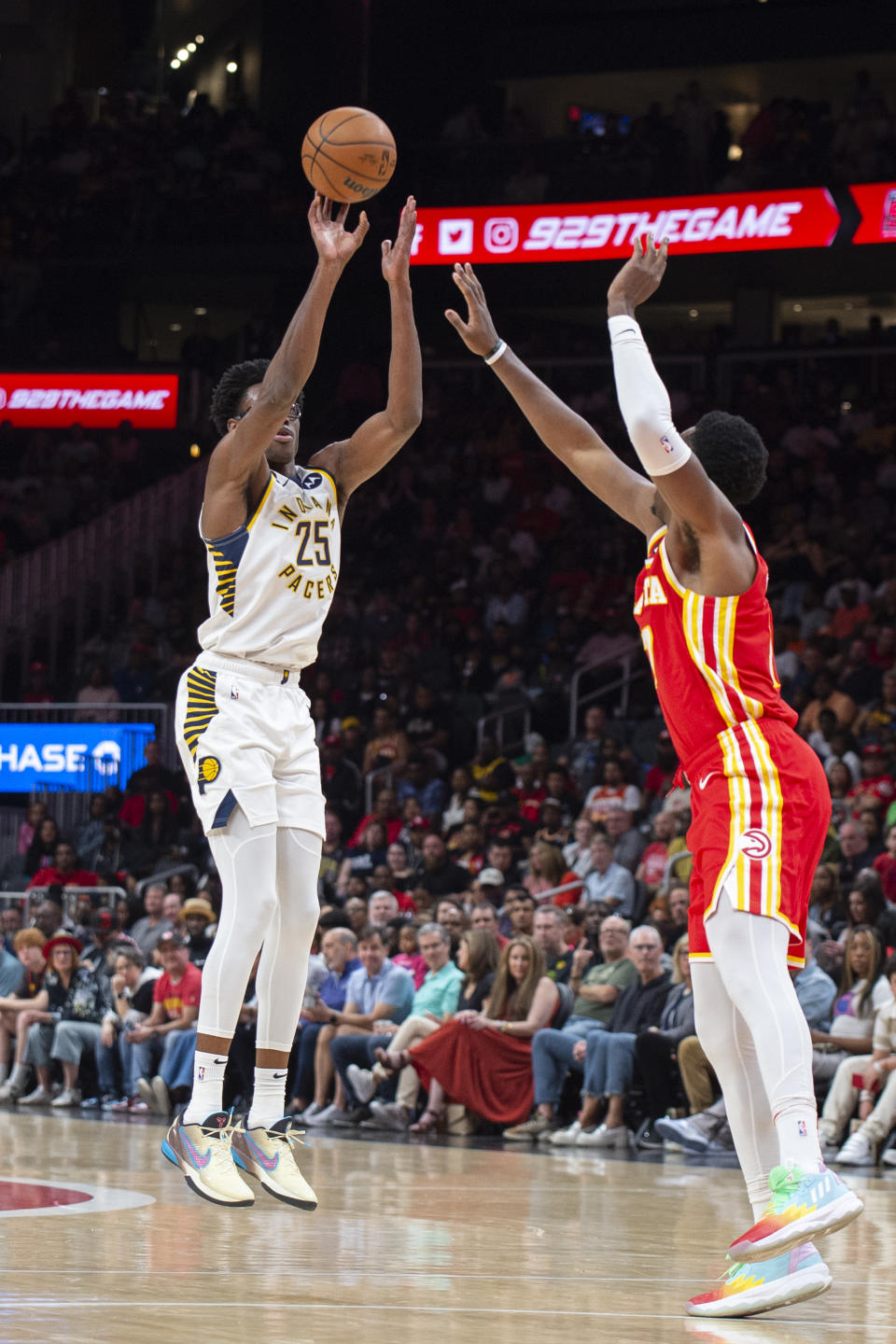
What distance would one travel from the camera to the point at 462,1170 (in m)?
8.64

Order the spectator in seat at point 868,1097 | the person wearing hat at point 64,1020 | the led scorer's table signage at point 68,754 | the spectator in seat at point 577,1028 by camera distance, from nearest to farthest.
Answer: the spectator in seat at point 868,1097, the spectator in seat at point 577,1028, the person wearing hat at point 64,1020, the led scorer's table signage at point 68,754

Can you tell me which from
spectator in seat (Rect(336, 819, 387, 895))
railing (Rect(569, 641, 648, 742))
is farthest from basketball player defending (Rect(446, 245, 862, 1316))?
railing (Rect(569, 641, 648, 742))

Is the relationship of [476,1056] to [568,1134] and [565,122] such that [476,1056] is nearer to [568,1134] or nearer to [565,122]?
[568,1134]

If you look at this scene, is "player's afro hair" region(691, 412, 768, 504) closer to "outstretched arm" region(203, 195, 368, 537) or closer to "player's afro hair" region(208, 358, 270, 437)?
"outstretched arm" region(203, 195, 368, 537)

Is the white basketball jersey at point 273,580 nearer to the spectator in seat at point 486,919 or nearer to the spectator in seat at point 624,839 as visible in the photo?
the spectator in seat at point 486,919

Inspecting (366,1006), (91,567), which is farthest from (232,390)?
(91,567)

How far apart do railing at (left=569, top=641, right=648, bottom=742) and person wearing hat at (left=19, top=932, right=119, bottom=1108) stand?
214 inches

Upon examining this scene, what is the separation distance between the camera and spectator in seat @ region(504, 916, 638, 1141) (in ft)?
35.5

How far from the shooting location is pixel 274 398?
5.04m

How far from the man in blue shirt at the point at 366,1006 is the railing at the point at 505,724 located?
5108mm

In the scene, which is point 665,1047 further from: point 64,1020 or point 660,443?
point 660,443

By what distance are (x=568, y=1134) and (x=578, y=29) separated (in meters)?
20.8

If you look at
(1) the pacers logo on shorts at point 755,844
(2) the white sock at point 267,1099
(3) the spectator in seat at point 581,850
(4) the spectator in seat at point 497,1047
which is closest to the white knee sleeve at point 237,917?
(2) the white sock at point 267,1099

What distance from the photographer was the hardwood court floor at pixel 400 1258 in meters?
4.13
